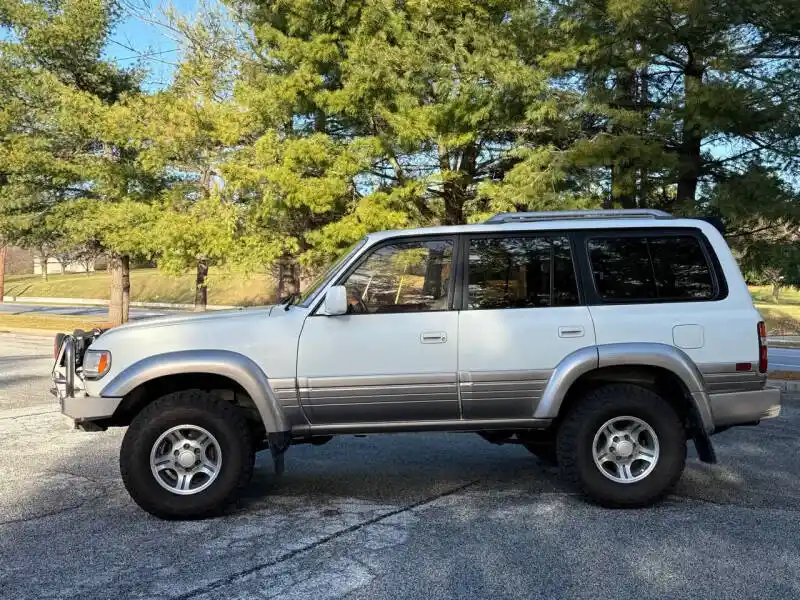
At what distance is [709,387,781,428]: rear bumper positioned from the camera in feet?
16.1

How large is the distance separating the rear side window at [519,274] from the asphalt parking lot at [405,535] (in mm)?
1399

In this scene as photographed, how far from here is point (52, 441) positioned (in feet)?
23.7

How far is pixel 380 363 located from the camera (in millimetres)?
4816

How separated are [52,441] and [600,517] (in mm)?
5357

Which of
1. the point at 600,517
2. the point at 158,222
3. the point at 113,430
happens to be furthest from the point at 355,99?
the point at 600,517

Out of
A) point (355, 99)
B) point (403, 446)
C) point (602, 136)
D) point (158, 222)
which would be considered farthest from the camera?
point (158, 222)

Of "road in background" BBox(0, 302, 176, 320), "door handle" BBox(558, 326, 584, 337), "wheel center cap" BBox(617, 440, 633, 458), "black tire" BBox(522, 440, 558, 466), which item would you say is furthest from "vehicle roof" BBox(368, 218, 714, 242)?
"road in background" BBox(0, 302, 176, 320)

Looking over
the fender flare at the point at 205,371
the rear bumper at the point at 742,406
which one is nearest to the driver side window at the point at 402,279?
the fender flare at the point at 205,371

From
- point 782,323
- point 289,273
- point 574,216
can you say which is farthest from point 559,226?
point 782,323

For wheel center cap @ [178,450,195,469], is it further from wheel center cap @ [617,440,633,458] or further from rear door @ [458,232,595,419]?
wheel center cap @ [617,440,633,458]

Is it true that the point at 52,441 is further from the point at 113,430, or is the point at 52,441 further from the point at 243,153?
the point at 243,153

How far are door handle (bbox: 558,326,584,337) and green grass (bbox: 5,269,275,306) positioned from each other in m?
39.5

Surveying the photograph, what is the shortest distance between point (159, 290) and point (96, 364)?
55.2 meters

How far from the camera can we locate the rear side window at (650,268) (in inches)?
199
